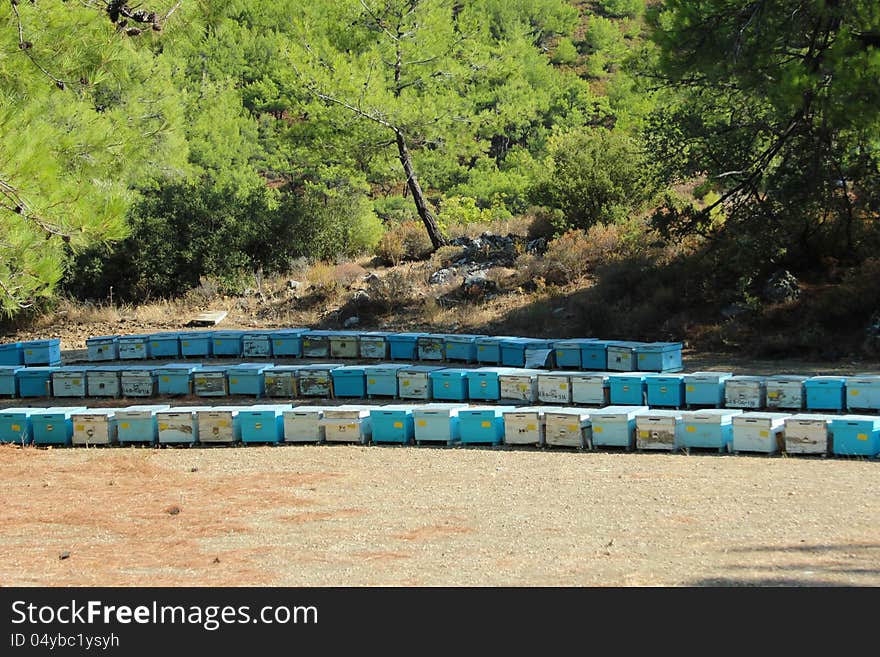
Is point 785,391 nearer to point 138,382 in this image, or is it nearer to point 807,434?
point 807,434

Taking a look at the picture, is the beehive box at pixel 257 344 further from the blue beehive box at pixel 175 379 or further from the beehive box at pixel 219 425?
the beehive box at pixel 219 425

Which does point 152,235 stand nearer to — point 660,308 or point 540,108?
point 660,308

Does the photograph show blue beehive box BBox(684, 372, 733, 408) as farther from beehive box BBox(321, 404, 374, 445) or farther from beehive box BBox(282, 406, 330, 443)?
beehive box BBox(282, 406, 330, 443)

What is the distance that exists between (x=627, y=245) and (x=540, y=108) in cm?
4529

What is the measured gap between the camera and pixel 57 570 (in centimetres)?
941

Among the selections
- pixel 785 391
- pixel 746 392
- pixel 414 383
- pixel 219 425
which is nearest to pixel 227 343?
pixel 414 383

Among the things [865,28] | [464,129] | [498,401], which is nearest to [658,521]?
[498,401]

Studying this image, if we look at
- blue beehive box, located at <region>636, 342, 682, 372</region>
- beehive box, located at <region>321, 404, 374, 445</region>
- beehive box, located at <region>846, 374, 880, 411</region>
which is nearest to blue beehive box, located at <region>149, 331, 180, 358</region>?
beehive box, located at <region>321, 404, 374, 445</region>

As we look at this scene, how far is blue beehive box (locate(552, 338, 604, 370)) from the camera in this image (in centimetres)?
1892

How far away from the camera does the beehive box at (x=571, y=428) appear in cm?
1386

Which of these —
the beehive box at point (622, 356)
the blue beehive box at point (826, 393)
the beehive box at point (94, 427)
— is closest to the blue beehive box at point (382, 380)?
the beehive box at point (622, 356)

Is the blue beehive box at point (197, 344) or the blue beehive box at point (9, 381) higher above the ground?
the blue beehive box at point (197, 344)

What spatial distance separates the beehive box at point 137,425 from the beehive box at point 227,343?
7.30 m

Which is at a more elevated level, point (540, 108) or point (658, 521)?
point (540, 108)
